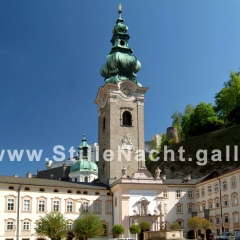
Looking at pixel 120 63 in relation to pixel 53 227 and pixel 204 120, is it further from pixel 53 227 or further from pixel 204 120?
pixel 204 120

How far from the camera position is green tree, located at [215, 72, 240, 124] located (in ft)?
239

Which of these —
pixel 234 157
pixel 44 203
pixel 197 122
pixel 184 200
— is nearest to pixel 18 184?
pixel 44 203

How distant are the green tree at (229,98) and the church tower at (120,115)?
24.6 metres

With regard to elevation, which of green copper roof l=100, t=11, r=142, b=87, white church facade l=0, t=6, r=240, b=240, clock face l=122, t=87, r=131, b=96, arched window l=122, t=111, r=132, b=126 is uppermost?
green copper roof l=100, t=11, r=142, b=87

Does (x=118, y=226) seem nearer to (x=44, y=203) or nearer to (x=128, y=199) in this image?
(x=128, y=199)

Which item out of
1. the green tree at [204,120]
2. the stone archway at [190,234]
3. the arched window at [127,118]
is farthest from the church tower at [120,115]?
the green tree at [204,120]

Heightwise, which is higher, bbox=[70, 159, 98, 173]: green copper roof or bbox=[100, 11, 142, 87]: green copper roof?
bbox=[100, 11, 142, 87]: green copper roof

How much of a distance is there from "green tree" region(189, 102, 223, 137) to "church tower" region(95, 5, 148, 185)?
25843 millimetres

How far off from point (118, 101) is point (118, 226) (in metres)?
17.1

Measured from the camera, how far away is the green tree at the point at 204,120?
253ft

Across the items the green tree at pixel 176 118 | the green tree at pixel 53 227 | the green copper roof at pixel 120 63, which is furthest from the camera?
the green tree at pixel 176 118

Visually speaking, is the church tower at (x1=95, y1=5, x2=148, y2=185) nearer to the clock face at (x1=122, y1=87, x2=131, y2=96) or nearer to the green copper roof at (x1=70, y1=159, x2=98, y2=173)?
the clock face at (x1=122, y1=87, x2=131, y2=96)

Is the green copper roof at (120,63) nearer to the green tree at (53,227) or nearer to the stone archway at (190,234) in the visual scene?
the stone archway at (190,234)

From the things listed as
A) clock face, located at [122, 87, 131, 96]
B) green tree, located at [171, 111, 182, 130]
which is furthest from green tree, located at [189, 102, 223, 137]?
clock face, located at [122, 87, 131, 96]
